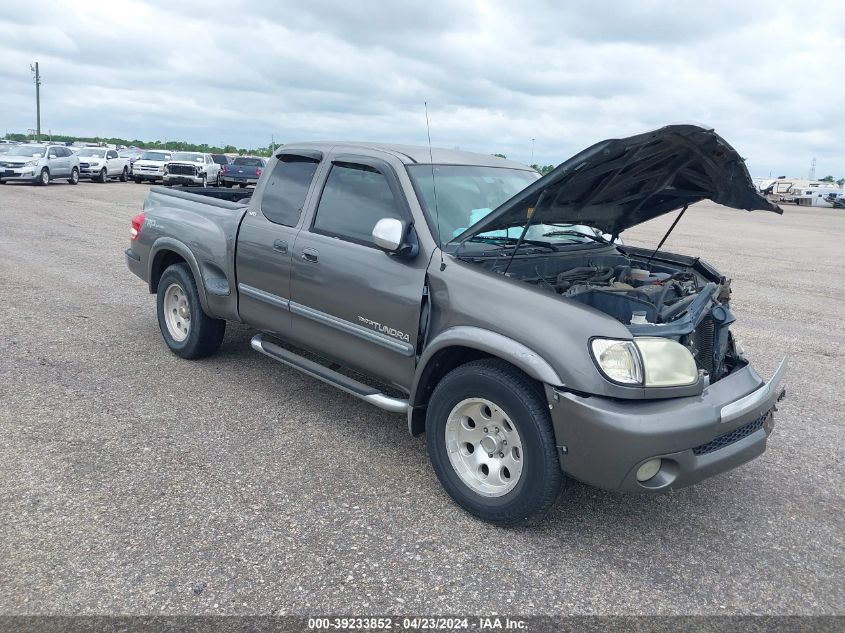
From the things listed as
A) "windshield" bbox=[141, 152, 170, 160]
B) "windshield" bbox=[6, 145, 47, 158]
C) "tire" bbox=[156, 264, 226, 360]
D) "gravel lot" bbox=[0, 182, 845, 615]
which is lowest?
"gravel lot" bbox=[0, 182, 845, 615]

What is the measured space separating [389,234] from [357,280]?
51 cm

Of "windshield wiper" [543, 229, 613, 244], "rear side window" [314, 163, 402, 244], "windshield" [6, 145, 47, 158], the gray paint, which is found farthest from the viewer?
"windshield" [6, 145, 47, 158]

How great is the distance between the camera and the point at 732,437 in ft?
11.4

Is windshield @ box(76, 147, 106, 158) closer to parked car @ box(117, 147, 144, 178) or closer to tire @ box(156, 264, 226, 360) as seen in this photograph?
parked car @ box(117, 147, 144, 178)

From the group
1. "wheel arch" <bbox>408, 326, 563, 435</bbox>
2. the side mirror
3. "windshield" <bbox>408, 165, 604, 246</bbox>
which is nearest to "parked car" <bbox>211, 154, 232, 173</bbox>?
"windshield" <bbox>408, 165, 604, 246</bbox>

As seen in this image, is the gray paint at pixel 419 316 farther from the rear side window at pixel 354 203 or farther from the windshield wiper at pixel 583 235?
the windshield wiper at pixel 583 235

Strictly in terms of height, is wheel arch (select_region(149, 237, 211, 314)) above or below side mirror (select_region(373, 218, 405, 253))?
below

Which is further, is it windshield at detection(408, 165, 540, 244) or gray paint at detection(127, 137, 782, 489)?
windshield at detection(408, 165, 540, 244)

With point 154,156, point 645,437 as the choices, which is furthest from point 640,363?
point 154,156

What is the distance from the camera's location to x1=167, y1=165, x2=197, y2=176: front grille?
1196 inches

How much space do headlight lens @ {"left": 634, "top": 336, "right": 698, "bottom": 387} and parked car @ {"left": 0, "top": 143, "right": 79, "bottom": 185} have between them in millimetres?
27972

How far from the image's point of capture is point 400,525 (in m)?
3.54

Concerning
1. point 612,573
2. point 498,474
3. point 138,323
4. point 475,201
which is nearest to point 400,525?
point 498,474

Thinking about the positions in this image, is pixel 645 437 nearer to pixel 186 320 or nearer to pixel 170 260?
pixel 186 320
